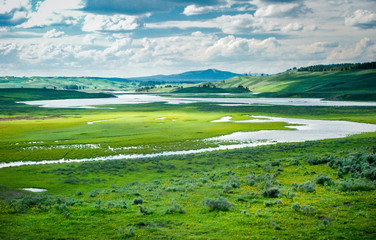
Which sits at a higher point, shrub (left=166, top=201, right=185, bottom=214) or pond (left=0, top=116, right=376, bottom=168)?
shrub (left=166, top=201, right=185, bottom=214)

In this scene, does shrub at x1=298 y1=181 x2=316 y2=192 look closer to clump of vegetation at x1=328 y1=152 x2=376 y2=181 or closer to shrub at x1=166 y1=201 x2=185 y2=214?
clump of vegetation at x1=328 y1=152 x2=376 y2=181

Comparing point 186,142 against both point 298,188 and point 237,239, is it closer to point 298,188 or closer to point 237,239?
point 298,188

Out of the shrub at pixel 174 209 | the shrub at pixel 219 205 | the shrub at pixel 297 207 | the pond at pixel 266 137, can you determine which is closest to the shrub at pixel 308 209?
the shrub at pixel 297 207

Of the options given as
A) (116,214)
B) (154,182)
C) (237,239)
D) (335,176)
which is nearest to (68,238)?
(116,214)

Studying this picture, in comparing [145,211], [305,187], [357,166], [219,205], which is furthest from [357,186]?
[145,211]

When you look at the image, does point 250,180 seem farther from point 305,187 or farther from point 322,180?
point 322,180

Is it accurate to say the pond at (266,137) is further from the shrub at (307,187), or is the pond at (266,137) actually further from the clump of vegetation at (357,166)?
the shrub at (307,187)

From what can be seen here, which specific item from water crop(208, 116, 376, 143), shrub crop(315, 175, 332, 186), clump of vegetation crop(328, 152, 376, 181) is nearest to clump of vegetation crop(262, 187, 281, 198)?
shrub crop(315, 175, 332, 186)

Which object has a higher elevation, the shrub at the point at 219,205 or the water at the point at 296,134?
the shrub at the point at 219,205

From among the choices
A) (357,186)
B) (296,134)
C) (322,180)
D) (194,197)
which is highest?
(357,186)

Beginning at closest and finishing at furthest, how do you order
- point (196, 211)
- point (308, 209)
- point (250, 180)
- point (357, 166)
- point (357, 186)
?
1. point (308, 209)
2. point (196, 211)
3. point (357, 186)
4. point (357, 166)
5. point (250, 180)

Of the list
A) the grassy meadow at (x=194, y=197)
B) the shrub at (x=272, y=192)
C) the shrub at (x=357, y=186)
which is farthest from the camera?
the shrub at (x=272, y=192)
